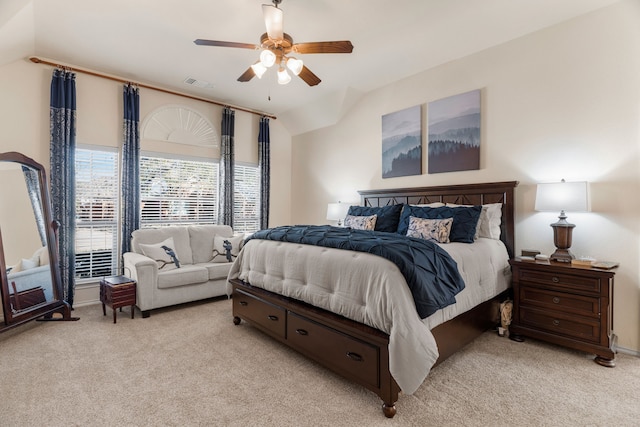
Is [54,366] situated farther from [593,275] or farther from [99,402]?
[593,275]

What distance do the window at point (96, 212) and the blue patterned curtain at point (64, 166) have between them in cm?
15

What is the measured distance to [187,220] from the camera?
5.07 metres

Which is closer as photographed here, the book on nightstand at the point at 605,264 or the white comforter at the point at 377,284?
the white comforter at the point at 377,284

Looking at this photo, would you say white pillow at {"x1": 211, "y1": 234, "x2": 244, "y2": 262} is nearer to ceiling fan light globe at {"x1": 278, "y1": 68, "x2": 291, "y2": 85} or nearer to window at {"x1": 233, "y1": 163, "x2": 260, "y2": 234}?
window at {"x1": 233, "y1": 163, "x2": 260, "y2": 234}

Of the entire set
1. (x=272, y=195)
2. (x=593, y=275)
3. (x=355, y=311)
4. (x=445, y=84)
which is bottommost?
(x=355, y=311)

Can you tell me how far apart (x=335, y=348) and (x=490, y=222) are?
2243mm

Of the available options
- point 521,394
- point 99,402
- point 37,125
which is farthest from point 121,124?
point 521,394

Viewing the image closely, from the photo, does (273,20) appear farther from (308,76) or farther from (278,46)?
(308,76)

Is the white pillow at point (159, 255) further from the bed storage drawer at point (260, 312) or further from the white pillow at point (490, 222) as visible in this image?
the white pillow at point (490, 222)

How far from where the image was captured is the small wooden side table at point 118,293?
3365mm

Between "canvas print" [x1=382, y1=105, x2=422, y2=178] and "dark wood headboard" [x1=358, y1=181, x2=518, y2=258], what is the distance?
0.99ft

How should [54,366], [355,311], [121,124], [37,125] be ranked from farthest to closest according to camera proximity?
[121,124], [37,125], [54,366], [355,311]

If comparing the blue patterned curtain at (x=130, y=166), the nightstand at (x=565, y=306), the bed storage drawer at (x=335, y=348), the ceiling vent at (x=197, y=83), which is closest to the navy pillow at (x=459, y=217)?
the nightstand at (x=565, y=306)

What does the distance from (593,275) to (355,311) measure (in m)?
2.03
